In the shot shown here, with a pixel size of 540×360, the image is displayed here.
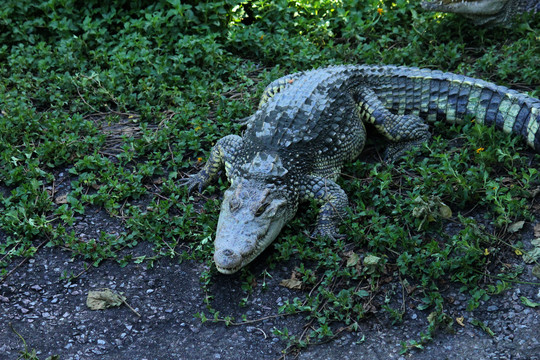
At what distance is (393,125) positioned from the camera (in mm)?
5969

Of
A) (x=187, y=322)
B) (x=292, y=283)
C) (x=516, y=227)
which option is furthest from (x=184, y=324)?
(x=516, y=227)

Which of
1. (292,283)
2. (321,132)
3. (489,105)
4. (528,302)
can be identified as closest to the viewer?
(528,302)

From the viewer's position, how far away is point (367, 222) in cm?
516

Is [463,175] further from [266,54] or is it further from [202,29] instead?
[202,29]

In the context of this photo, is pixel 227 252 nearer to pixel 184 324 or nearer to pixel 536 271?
pixel 184 324

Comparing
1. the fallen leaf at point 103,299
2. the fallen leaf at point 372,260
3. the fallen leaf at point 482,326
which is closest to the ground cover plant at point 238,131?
the fallen leaf at point 372,260

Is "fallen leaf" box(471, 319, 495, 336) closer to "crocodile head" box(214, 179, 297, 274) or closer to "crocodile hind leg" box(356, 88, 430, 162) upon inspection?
"crocodile head" box(214, 179, 297, 274)

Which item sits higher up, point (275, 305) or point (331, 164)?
point (331, 164)

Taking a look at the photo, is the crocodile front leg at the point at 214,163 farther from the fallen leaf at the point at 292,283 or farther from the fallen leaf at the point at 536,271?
the fallen leaf at the point at 536,271

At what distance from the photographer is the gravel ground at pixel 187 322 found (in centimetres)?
421

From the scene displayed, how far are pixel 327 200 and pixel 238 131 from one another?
1.54 meters

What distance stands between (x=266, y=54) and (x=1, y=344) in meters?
4.55

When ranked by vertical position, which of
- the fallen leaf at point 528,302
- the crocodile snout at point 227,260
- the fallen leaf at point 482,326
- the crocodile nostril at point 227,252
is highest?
the fallen leaf at point 528,302

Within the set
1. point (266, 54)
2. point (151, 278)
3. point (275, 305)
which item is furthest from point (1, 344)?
point (266, 54)
